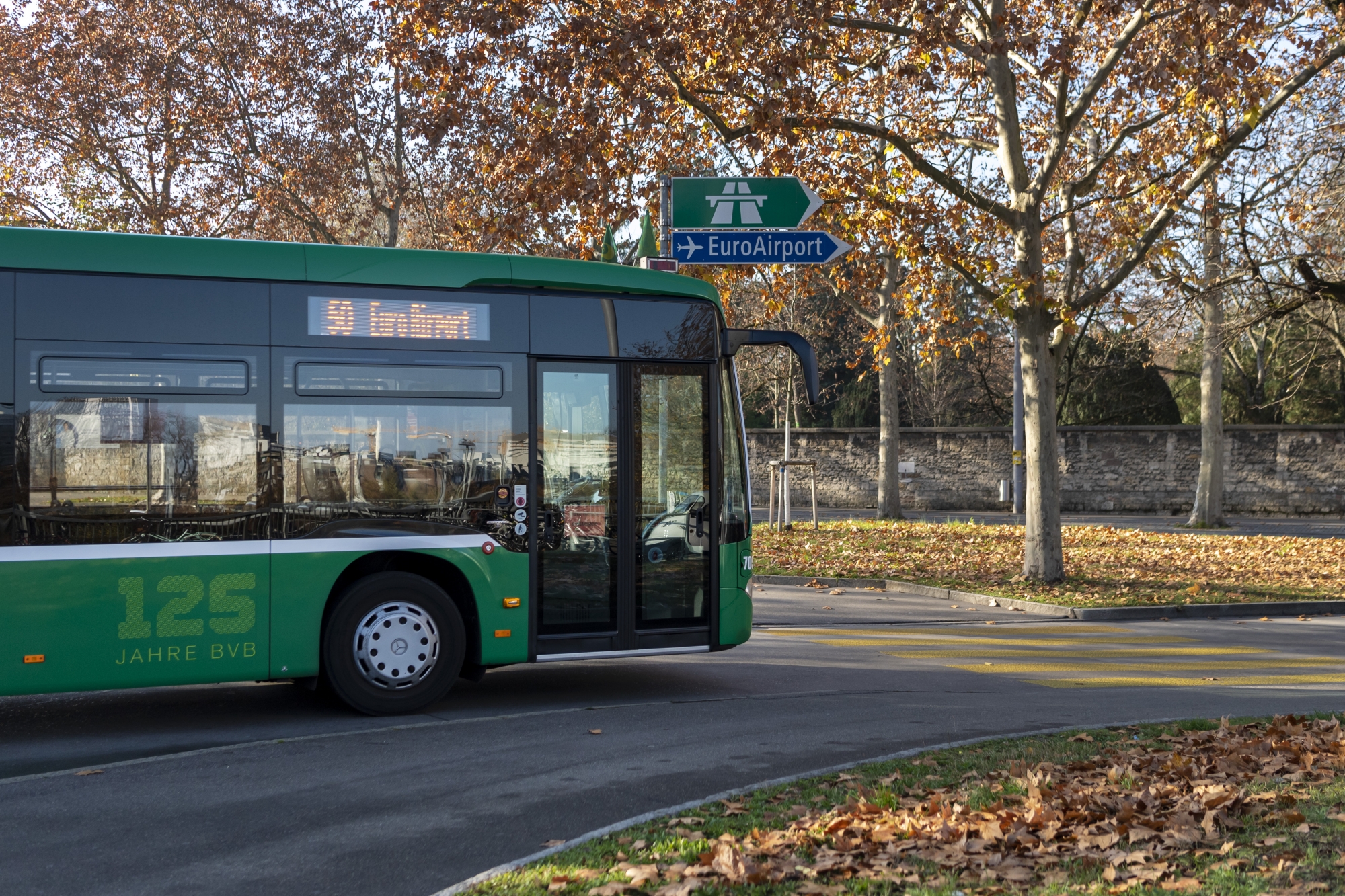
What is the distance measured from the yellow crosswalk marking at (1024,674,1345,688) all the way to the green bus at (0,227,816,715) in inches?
108

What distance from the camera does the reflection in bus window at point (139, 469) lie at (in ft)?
23.8

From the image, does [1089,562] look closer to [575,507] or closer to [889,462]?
[889,462]

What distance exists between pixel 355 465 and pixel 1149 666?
718 centimetres

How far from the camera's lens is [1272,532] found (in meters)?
27.3

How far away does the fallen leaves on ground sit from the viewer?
14.1 ft

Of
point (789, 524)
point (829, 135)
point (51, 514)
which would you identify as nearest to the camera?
point (51, 514)

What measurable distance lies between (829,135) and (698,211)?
22.5 feet

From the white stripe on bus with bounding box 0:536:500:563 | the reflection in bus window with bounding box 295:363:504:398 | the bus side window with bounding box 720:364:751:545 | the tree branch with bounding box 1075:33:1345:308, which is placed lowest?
the white stripe on bus with bounding box 0:536:500:563

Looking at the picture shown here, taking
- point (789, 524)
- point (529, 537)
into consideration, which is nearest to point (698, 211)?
point (529, 537)

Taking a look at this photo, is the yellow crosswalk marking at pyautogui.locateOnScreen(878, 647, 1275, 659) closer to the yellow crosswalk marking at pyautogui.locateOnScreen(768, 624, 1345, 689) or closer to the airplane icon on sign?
the yellow crosswalk marking at pyautogui.locateOnScreen(768, 624, 1345, 689)

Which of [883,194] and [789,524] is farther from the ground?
[883,194]

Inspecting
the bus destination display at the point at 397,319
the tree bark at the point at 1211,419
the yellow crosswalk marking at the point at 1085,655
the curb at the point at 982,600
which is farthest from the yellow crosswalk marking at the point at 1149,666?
the tree bark at the point at 1211,419

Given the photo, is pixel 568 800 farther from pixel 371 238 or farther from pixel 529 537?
pixel 371 238

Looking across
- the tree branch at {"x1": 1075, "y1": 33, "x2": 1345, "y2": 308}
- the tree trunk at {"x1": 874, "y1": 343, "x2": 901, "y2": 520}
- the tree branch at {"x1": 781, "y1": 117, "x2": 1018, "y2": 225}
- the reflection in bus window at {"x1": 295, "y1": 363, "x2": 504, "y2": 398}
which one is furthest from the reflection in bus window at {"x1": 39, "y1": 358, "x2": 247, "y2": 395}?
the tree trunk at {"x1": 874, "y1": 343, "x2": 901, "y2": 520}
